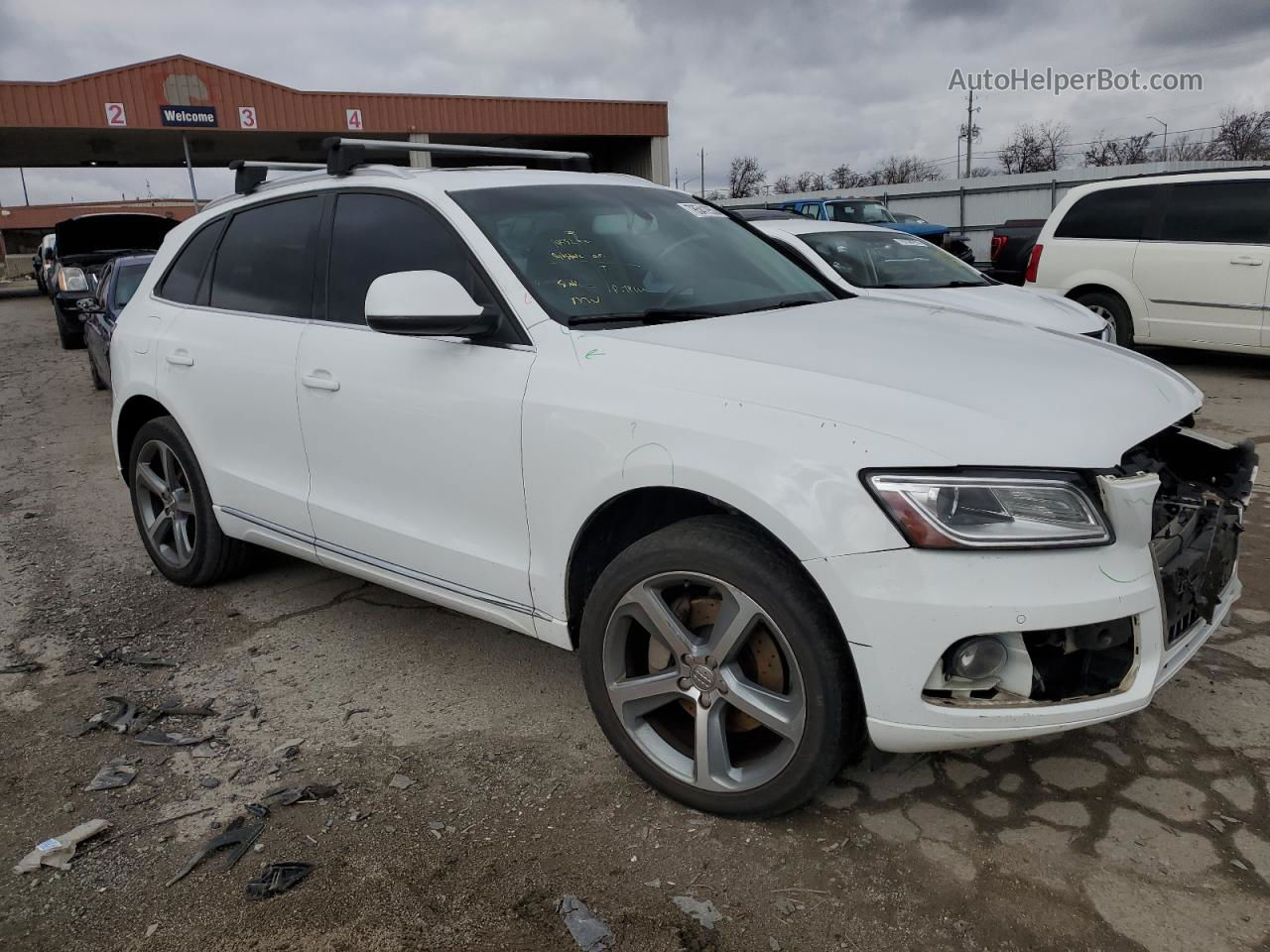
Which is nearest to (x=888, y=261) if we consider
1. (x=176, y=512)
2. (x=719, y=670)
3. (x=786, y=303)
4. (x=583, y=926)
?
(x=786, y=303)

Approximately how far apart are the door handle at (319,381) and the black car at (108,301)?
677cm

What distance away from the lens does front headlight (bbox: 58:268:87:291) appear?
44.0 ft

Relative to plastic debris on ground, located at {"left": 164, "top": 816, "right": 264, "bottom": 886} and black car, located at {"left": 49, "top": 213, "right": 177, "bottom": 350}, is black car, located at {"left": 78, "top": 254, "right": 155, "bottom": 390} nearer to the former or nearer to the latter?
black car, located at {"left": 49, "top": 213, "right": 177, "bottom": 350}

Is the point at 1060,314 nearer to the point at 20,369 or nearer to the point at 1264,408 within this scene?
the point at 1264,408

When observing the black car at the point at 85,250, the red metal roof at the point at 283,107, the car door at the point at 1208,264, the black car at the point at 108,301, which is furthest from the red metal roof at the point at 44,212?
the car door at the point at 1208,264

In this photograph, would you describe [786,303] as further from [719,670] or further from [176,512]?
[176,512]

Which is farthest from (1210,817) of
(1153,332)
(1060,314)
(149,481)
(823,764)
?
(1153,332)

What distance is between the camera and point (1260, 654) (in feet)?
11.4

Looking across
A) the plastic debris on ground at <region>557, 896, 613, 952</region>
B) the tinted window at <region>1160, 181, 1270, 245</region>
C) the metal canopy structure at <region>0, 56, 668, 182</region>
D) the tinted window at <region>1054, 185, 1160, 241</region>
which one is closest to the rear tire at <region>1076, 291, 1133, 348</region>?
the tinted window at <region>1054, 185, 1160, 241</region>

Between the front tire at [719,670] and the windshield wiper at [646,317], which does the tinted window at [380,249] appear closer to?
the windshield wiper at [646,317]

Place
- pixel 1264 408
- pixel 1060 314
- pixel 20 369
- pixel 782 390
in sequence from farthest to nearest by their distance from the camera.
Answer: pixel 20 369, pixel 1264 408, pixel 1060 314, pixel 782 390

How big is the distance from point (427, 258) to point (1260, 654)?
3246mm

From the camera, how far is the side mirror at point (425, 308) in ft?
9.13

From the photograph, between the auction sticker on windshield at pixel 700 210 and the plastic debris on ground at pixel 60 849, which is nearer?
the plastic debris on ground at pixel 60 849
